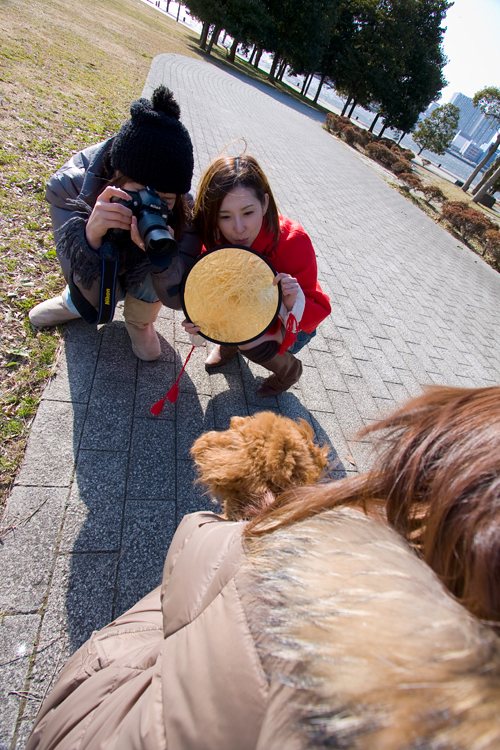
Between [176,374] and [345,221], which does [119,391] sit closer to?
A: [176,374]

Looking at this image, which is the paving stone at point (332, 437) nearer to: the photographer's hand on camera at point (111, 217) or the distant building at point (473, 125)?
the photographer's hand on camera at point (111, 217)

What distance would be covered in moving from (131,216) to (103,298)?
18.5 inches

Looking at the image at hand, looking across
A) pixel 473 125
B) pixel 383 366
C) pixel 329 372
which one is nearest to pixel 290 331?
pixel 329 372

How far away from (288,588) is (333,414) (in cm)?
238

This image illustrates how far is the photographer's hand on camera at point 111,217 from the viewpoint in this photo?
164 centimetres

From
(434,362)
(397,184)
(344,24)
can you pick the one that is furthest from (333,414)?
(344,24)

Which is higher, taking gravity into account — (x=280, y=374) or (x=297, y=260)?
(x=297, y=260)

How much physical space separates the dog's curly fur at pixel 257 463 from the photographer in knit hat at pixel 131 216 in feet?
2.81

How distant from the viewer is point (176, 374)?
2.59 metres

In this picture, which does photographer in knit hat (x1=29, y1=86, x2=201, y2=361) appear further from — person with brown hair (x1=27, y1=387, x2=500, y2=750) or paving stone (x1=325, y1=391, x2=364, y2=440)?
paving stone (x1=325, y1=391, x2=364, y2=440)

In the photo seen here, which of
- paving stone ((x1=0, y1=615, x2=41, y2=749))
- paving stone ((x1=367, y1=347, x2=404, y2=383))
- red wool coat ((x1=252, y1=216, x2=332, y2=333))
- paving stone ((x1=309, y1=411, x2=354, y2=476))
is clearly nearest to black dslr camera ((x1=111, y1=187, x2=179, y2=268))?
red wool coat ((x1=252, y1=216, x2=332, y2=333))

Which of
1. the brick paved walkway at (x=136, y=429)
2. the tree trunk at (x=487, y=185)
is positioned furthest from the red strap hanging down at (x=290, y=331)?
the tree trunk at (x=487, y=185)

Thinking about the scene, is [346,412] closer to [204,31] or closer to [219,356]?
[219,356]

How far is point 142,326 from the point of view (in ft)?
7.95
